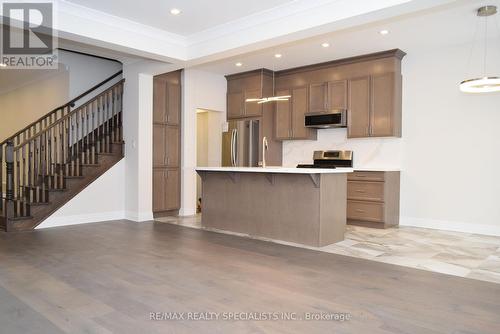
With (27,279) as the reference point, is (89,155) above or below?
above

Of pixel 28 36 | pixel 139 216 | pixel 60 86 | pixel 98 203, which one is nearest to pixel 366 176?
pixel 139 216

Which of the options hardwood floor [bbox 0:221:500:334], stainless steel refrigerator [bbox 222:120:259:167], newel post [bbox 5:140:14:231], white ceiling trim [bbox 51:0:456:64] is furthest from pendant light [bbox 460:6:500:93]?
newel post [bbox 5:140:14:231]

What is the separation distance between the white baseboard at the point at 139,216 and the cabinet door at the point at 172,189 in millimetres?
387

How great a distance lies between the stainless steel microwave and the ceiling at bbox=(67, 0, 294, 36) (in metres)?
2.51

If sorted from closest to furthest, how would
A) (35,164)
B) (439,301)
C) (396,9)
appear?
(439,301), (396,9), (35,164)

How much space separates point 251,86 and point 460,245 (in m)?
4.61

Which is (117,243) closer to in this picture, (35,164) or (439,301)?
(35,164)

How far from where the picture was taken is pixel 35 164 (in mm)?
5871

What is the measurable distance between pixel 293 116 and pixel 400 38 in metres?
2.38

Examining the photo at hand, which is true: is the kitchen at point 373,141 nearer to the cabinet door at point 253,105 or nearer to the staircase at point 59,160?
the cabinet door at point 253,105

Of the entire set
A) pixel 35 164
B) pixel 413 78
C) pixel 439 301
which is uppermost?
pixel 413 78

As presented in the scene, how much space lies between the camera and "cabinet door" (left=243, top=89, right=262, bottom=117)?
7516mm

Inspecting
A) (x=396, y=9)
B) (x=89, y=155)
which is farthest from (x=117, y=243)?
(x=396, y=9)

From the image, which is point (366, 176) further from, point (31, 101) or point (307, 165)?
point (31, 101)
